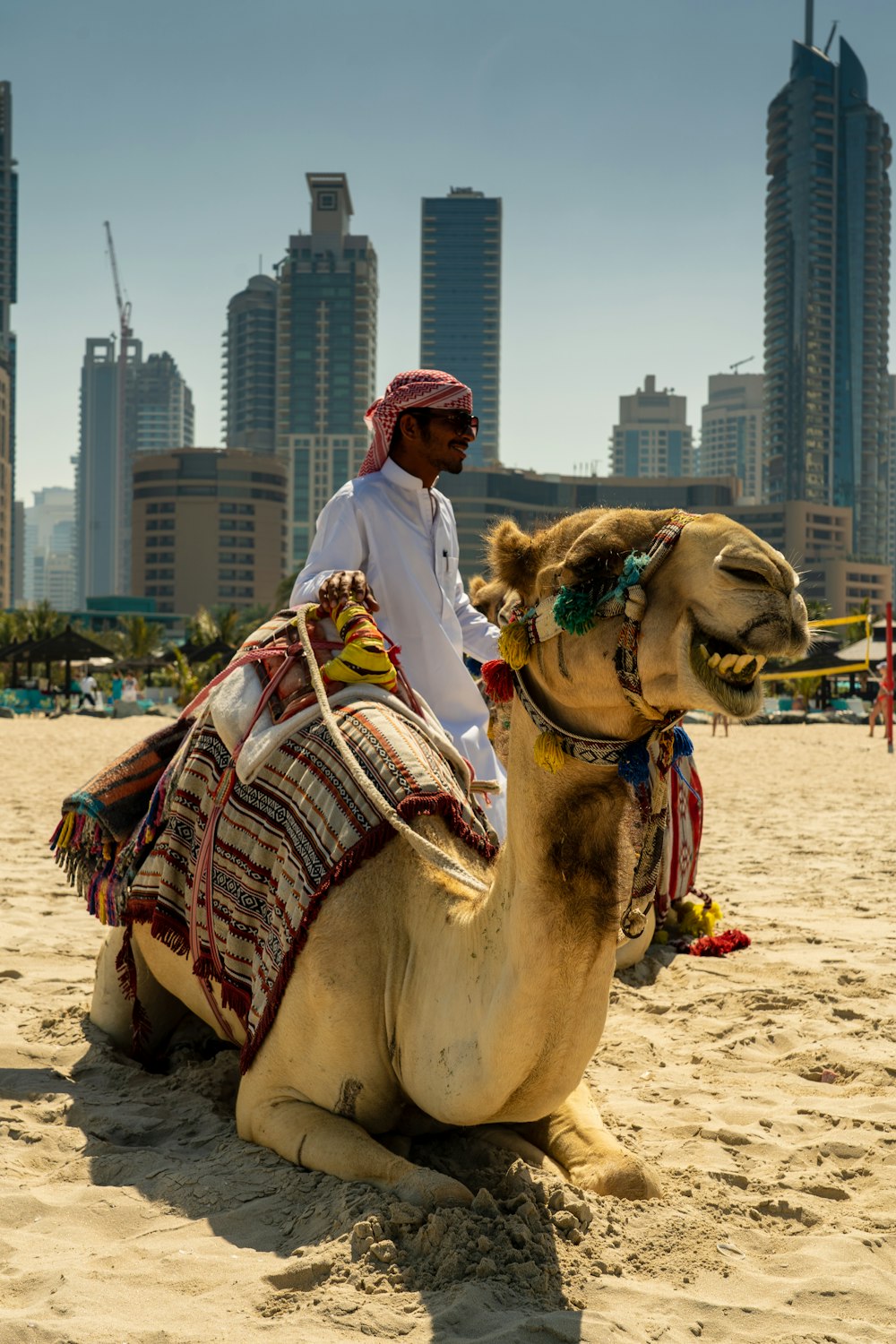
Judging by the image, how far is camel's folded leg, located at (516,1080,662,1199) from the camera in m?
3.02

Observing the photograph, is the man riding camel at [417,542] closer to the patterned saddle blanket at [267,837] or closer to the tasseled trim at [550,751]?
→ the patterned saddle blanket at [267,837]

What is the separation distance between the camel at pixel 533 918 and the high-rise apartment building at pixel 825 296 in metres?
181

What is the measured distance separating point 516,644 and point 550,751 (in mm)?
215

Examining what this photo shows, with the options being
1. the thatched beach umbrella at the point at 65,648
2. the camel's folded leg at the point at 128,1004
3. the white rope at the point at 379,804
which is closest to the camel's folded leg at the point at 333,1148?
the white rope at the point at 379,804

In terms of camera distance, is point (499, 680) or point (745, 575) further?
point (499, 680)

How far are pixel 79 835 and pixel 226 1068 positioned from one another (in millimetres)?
1020

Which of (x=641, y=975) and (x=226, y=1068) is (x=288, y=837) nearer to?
(x=226, y=1068)

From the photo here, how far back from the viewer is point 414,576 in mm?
4465

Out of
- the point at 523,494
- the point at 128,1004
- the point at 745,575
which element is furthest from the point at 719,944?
the point at 523,494

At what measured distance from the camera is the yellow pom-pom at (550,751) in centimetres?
242

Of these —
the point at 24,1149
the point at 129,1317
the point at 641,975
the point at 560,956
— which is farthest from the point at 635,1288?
the point at 641,975

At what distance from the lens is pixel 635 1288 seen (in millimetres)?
2643

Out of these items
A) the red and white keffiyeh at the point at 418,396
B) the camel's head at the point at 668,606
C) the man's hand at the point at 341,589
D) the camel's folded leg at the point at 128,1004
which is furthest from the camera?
the camel's folded leg at the point at 128,1004

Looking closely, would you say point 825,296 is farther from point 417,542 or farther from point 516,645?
point 516,645
